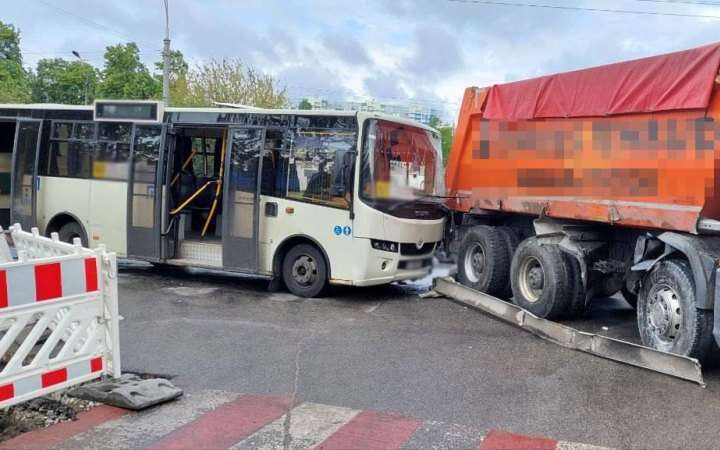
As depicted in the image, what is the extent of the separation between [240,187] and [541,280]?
4.50 metres

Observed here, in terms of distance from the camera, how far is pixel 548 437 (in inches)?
174

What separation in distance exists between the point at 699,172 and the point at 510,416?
2855 millimetres

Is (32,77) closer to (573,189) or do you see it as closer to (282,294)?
(282,294)

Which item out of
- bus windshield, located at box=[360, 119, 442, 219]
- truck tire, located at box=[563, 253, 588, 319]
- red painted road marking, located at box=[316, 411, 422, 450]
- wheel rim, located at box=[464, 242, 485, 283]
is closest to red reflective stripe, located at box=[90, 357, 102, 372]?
red painted road marking, located at box=[316, 411, 422, 450]

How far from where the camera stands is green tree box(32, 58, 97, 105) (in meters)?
42.8

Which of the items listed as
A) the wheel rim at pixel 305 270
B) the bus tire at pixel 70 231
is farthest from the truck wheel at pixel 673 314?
the bus tire at pixel 70 231

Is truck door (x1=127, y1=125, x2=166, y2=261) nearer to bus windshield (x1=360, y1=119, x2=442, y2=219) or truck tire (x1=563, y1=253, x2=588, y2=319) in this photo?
bus windshield (x1=360, y1=119, x2=442, y2=219)

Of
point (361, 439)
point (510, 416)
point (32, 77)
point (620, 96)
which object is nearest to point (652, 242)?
point (620, 96)

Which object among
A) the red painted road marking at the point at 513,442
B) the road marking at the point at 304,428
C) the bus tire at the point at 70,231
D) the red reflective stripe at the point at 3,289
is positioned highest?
the red reflective stripe at the point at 3,289

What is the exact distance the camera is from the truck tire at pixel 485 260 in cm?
898

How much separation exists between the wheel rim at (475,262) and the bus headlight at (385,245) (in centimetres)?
135

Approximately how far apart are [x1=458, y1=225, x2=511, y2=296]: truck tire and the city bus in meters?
0.54

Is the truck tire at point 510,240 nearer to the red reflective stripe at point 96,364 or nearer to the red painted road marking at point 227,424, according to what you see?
the red painted road marking at point 227,424

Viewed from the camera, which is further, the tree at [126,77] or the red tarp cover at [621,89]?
the tree at [126,77]
